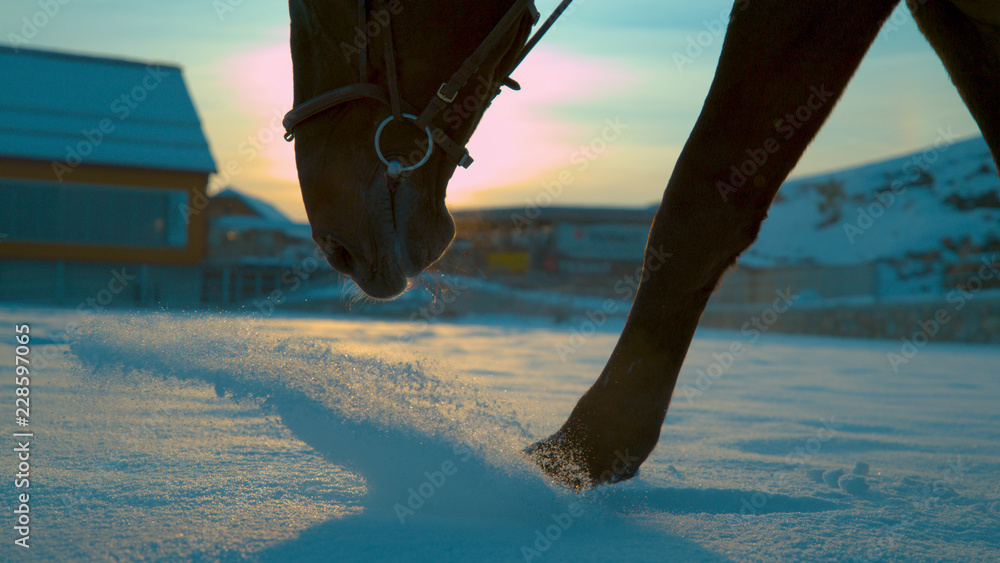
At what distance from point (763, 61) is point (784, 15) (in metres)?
0.09

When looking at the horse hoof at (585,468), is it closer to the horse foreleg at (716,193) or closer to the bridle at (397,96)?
the horse foreleg at (716,193)

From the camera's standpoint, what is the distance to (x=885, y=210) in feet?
117

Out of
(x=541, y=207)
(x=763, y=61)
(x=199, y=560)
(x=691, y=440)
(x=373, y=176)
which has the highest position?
(x=763, y=61)

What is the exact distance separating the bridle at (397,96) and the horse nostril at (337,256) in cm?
16

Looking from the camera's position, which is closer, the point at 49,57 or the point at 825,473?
the point at 825,473

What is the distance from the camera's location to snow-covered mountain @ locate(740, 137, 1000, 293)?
24984 mm

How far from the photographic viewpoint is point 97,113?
16516 mm

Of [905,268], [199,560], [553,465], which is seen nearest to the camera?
[199,560]

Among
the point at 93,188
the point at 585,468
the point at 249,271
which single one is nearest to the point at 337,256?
the point at 585,468

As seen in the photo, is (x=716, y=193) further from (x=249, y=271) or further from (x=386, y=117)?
(x=249, y=271)

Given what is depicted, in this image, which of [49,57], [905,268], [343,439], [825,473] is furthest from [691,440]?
[905,268]

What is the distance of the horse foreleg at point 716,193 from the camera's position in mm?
1355

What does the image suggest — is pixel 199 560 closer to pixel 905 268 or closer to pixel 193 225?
pixel 193 225

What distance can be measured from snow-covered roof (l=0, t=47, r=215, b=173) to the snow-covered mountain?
18.6 m
